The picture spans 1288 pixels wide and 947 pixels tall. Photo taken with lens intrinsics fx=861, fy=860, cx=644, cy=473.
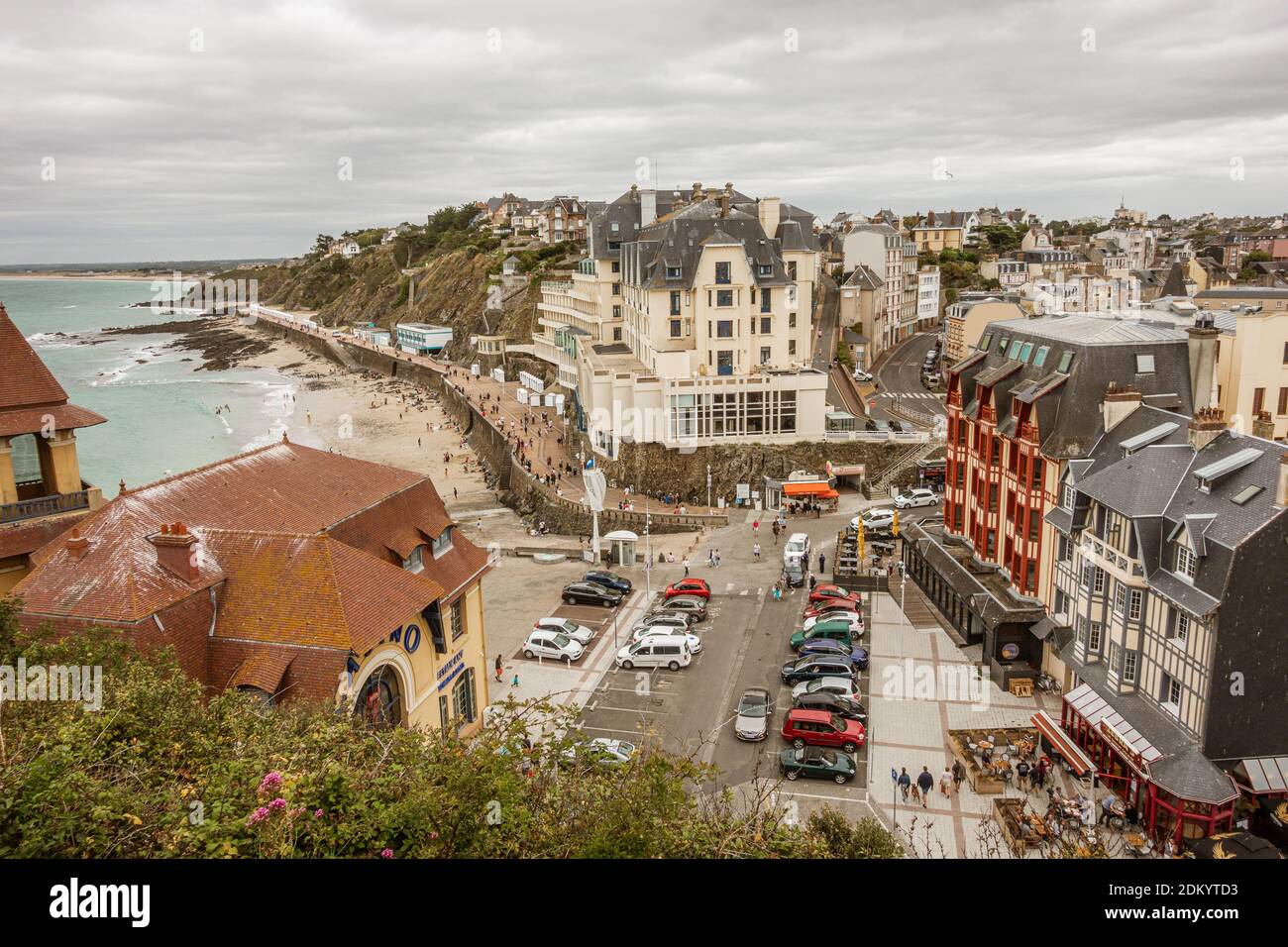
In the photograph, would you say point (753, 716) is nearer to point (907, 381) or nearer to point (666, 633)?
point (666, 633)

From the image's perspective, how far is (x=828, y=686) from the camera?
87.8 feet

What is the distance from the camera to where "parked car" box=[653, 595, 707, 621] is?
111ft

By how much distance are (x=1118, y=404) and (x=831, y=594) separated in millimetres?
12781

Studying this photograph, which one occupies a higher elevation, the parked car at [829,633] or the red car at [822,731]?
the parked car at [829,633]

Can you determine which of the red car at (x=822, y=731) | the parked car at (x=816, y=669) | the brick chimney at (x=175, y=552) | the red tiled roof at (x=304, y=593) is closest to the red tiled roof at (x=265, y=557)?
the red tiled roof at (x=304, y=593)

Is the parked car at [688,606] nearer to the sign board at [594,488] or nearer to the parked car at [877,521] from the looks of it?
the sign board at [594,488]

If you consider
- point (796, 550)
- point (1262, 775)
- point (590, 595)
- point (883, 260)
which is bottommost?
point (590, 595)

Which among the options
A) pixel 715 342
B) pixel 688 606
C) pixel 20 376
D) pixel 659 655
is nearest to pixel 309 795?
pixel 20 376

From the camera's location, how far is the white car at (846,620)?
31.3 m

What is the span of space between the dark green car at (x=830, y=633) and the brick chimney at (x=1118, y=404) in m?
10.7

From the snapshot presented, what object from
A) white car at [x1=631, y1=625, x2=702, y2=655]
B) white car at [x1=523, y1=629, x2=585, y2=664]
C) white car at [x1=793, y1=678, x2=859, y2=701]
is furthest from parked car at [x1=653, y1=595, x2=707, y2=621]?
white car at [x1=793, y1=678, x2=859, y2=701]
